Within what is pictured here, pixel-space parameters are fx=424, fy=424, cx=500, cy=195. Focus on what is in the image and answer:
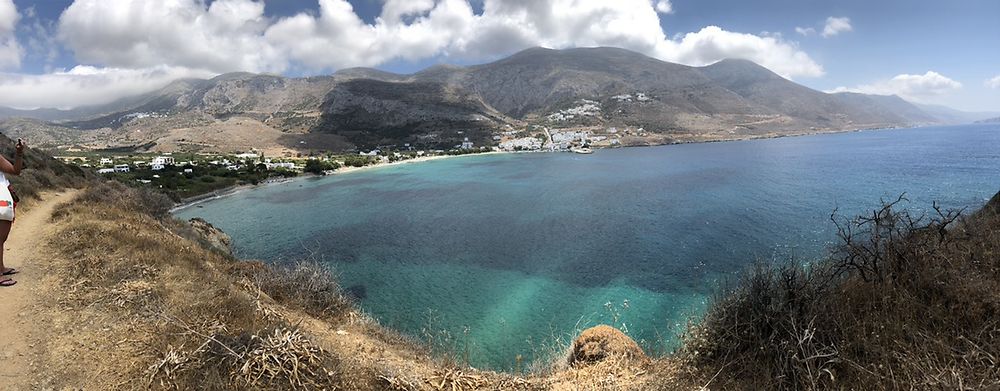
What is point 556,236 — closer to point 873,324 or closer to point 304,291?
point 304,291

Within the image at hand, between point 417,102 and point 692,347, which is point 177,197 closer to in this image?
point 692,347

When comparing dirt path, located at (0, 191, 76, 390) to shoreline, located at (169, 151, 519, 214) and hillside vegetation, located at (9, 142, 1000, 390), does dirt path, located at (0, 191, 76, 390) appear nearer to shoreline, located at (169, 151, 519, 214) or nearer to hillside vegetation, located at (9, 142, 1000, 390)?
hillside vegetation, located at (9, 142, 1000, 390)

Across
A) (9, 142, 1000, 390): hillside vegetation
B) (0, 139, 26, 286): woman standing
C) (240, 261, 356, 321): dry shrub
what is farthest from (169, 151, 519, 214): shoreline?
(9, 142, 1000, 390): hillside vegetation

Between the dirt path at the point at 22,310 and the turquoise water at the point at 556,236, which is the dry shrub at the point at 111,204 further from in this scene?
the turquoise water at the point at 556,236

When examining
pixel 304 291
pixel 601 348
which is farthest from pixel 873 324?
pixel 304 291

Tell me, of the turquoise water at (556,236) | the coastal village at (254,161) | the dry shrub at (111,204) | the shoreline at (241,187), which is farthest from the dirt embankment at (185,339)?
the coastal village at (254,161)

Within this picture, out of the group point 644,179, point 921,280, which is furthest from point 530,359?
point 644,179
